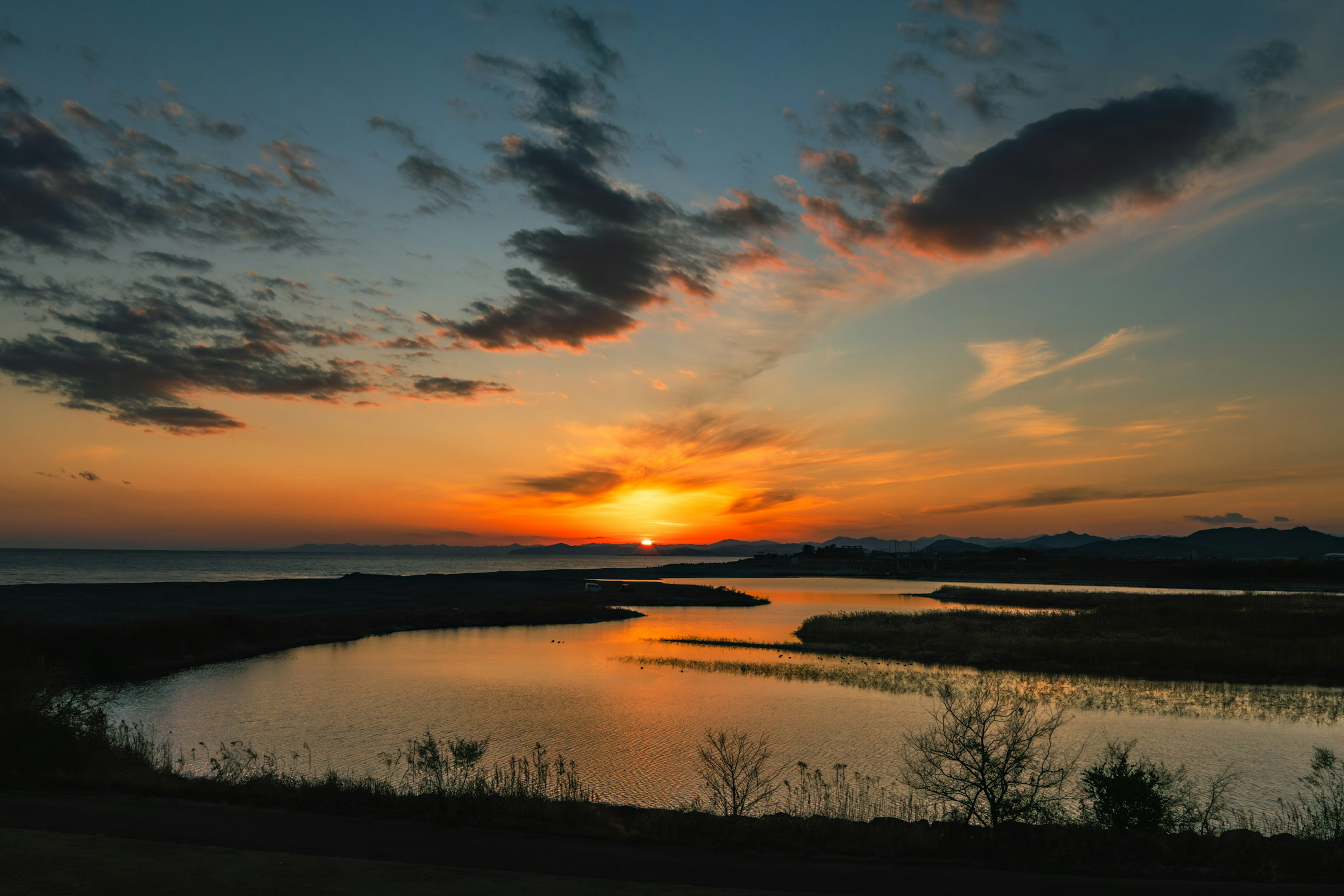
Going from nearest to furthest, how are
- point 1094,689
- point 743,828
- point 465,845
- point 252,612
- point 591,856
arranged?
point 591,856 → point 465,845 → point 743,828 → point 1094,689 → point 252,612

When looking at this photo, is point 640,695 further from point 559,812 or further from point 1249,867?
point 1249,867

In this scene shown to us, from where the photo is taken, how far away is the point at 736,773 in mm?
21812

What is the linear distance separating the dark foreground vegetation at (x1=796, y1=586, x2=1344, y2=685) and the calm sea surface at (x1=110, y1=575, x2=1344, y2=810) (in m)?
4.28

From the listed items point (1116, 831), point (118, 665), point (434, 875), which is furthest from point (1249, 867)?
point (118, 665)

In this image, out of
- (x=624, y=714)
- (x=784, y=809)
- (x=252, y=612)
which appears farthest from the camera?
(x=252, y=612)

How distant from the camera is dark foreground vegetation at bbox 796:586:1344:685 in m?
42.4

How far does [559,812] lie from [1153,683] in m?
37.5

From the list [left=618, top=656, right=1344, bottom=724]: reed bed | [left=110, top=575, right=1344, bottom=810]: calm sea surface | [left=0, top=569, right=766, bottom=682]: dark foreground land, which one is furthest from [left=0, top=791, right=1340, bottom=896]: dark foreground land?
[left=618, top=656, right=1344, bottom=724]: reed bed

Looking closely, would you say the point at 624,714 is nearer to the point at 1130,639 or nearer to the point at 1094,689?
the point at 1094,689

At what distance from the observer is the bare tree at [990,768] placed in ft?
50.3

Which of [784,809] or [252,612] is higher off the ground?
[784,809]

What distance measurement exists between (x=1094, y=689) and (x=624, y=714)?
79.8 ft

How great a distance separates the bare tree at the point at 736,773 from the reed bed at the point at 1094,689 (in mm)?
13876

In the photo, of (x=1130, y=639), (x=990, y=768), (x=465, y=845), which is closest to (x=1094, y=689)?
(x=1130, y=639)
